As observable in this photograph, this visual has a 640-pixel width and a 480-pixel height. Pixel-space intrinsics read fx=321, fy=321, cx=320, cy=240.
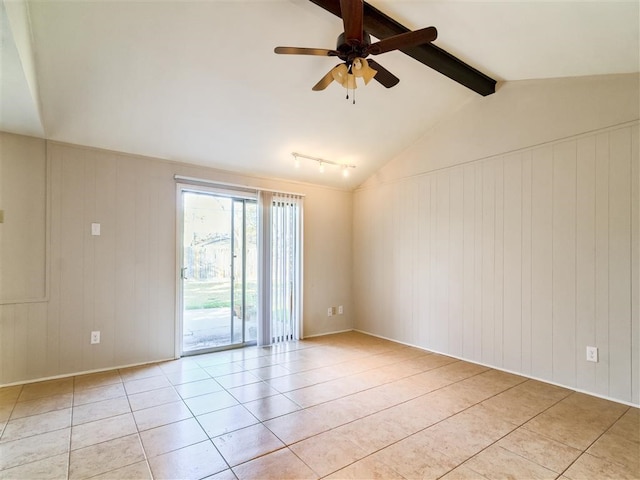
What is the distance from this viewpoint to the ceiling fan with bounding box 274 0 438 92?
1872 millimetres

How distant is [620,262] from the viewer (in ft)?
9.05

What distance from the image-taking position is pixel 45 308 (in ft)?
10.5

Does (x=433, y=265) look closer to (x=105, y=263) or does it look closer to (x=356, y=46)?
(x=356, y=46)

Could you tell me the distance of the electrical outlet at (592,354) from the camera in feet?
9.43

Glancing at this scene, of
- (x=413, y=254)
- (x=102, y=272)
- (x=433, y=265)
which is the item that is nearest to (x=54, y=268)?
(x=102, y=272)

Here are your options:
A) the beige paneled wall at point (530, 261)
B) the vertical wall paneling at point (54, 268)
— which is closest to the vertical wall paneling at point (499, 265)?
the beige paneled wall at point (530, 261)

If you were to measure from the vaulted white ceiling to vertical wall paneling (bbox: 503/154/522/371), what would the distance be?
3.27ft

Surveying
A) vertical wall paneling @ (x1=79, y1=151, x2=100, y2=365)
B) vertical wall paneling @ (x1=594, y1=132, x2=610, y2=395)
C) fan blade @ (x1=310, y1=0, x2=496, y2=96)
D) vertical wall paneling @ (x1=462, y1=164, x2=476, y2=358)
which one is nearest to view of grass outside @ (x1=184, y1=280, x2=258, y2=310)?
vertical wall paneling @ (x1=79, y1=151, x2=100, y2=365)

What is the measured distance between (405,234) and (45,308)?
4.26 metres

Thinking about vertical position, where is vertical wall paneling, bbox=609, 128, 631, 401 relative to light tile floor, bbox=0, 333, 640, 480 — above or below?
above

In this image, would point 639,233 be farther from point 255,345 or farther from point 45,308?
point 45,308

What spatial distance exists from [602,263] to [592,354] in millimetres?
826

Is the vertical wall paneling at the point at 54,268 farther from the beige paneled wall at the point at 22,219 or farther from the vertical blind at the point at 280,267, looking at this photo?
the vertical blind at the point at 280,267

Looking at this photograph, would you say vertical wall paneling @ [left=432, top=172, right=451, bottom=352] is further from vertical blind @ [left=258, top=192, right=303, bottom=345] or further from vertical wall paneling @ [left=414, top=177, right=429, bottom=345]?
vertical blind @ [left=258, top=192, right=303, bottom=345]
